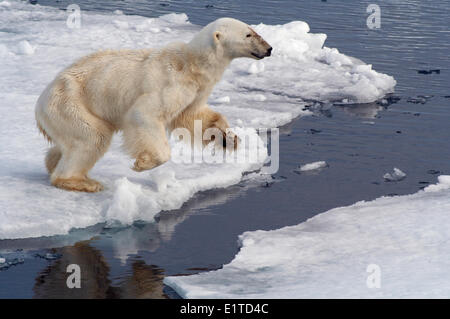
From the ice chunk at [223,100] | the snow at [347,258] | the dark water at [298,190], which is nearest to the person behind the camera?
the snow at [347,258]

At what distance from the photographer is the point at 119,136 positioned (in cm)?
838

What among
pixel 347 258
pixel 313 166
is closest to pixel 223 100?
pixel 313 166

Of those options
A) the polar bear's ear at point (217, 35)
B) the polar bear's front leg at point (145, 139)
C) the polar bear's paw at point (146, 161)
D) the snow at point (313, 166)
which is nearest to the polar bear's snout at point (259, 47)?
the polar bear's ear at point (217, 35)

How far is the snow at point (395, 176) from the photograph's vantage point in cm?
709

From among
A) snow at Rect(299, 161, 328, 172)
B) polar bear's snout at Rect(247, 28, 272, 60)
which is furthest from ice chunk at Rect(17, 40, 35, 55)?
polar bear's snout at Rect(247, 28, 272, 60)

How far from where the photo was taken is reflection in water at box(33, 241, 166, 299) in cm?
487

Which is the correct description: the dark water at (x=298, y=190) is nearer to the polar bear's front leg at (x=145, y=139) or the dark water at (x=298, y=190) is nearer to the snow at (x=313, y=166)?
the snow at (x=313, y=166)

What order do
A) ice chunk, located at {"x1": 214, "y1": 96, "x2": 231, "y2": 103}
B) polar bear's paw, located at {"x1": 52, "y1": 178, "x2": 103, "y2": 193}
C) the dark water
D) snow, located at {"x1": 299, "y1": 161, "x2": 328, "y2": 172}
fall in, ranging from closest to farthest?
the dark water < polar bear's paw, located at {"x1": 52, "y1": 178, "x2": 103, "y2": 193} < snow, located at {"x1": 299, "y1": 161, "x2": 328, "y2": 172} < ice chunk, located at {"x1": 214, "y1": 96, "x2": 231, "y2": 103}

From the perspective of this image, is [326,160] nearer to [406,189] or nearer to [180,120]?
[406,189]

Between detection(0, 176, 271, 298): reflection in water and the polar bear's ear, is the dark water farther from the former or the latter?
the polar bear's ear

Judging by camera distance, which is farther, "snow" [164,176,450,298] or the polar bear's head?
the polar bear's head

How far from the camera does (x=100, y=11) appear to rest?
14.6m

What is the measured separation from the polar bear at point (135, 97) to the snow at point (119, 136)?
33cm

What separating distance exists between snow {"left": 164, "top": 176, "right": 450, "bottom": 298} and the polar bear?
3.77 feet
